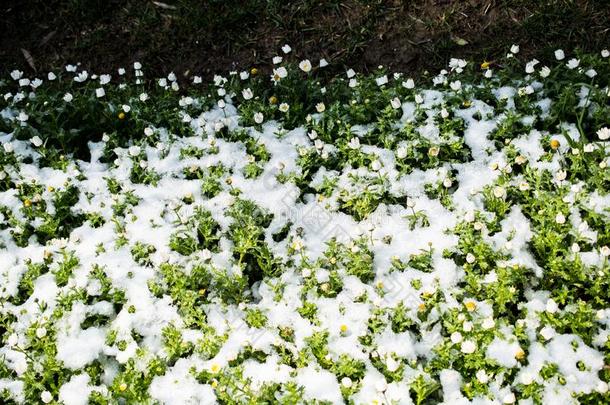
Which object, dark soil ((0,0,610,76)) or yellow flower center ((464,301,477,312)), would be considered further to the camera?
dark soil ((0,0,610,76))

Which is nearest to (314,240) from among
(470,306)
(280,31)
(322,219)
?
(322,219)

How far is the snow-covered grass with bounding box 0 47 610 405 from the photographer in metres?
2.61

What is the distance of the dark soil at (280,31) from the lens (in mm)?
4188

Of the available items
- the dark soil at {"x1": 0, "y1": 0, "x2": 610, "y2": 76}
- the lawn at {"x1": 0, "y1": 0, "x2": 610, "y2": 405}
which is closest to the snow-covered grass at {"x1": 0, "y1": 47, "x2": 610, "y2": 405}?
the lawn at {"x1": 0, "y1": 0, "x2": 610, "y2": 405}

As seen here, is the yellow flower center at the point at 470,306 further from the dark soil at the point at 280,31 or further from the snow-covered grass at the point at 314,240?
the dark soil at the point at 280,31

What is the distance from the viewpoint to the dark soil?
4.19 metres

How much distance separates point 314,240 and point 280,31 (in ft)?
6.87

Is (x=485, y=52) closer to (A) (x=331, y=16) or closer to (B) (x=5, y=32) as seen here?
(A) (x=331, y=16)

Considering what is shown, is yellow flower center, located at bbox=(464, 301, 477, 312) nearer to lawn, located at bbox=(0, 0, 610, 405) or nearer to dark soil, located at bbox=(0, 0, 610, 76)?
lawn, located at bbox=(0, 0, 610, 405)

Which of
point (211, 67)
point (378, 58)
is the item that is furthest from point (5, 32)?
point (378, 58)

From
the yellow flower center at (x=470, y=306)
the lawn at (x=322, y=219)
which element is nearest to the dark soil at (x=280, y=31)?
the lawn at (x=322, y=219)

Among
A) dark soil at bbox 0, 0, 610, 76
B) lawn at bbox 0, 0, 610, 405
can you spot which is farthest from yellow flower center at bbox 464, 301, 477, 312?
dark soil at bbox 0, 0, 610, 76

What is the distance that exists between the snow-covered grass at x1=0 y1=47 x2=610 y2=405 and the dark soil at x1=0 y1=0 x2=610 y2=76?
1.06 feet

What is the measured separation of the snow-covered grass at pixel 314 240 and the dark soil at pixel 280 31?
0.32 metres
